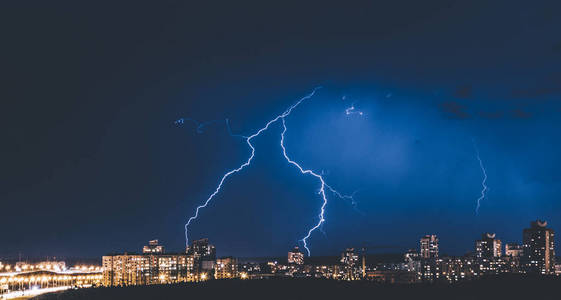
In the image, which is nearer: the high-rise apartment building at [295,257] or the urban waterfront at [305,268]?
the urban waterfront at [305,268]

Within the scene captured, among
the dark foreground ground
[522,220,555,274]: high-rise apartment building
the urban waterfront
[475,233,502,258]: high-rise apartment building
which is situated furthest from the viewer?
[475,233,502,258]: high-rise apartment building

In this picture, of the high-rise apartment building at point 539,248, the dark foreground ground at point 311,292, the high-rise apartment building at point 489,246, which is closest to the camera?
the dark foreground ground at point 311,292

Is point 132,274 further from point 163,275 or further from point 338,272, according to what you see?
point 338,272

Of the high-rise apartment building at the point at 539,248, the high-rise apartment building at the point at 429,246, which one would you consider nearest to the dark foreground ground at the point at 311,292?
the high-rise apartment building at the point at 539,248

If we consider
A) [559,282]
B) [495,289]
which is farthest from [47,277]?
[559,282]

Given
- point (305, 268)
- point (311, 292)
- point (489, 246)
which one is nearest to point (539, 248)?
point (489, 246)

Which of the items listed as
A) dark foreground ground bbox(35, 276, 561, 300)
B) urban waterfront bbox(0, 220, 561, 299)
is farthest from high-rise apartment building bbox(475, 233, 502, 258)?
dark foreground ground bbox(35, 276, 561, 300)

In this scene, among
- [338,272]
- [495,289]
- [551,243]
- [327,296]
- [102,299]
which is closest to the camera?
[102,299]

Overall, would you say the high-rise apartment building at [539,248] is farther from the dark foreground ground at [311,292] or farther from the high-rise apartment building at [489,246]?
the dark foreground ground at [311,292]

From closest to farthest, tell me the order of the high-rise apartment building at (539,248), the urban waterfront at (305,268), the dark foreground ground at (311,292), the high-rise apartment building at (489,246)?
the dark foreground ground at (311,292), the urban waterfront at (305,268), the high-rise apartment building at (539,248), the high-rise apartment building at (489,246)

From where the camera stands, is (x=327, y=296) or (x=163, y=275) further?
(x=163, y=275)

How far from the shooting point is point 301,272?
106 meters

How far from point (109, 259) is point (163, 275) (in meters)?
7.44

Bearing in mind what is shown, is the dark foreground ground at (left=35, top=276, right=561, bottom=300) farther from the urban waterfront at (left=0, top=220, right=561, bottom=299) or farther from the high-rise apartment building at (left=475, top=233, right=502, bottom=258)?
the high-rise apartment building at (left=475, top=233, right=502, bottom=258)
